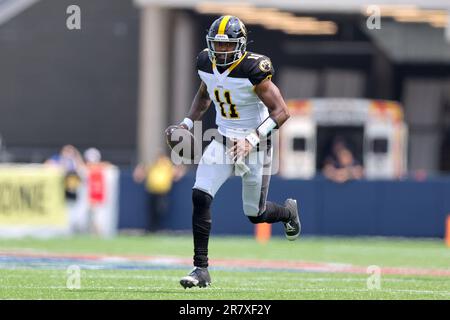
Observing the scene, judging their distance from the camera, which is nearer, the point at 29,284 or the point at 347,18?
the point at 29,284

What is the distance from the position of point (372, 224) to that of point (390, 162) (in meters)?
5.52

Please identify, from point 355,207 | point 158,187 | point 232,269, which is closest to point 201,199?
point 232,269

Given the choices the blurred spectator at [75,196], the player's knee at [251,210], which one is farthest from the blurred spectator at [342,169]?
the player's knee at [251,210]

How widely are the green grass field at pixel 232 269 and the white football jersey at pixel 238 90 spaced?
4.13 feet

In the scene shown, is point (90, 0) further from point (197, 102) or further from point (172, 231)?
point (197, 102)

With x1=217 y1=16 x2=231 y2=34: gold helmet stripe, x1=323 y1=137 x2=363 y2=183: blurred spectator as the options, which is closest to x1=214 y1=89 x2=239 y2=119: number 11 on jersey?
x1=217 y1=16 x2=231 y2=34: gold helmet stripe

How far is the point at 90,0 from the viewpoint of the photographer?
1144 inches

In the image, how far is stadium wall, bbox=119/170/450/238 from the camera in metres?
18.9

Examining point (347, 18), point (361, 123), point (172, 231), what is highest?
point (347, 18)

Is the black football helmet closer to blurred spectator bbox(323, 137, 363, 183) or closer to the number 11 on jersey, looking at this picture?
the number 11 on jersey

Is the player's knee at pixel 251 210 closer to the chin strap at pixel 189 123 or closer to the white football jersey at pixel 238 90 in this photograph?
the white football jersey at pixel 238 90

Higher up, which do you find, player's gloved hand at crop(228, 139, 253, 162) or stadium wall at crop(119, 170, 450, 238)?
player's gloved hand at crop(228, 139, 253, 162)

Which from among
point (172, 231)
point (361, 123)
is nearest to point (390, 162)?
point (361, 123)
